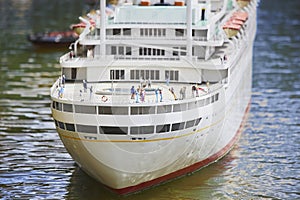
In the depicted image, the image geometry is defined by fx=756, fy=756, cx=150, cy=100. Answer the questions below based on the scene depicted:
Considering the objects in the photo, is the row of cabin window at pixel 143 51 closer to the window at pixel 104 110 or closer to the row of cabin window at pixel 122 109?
the row of cabin window at pixel 122 109

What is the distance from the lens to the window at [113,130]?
34.5m

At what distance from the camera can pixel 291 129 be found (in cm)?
5066

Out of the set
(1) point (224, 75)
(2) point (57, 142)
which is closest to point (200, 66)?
(1) point (224, 75)

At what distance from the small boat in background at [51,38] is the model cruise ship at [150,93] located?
36.2 m

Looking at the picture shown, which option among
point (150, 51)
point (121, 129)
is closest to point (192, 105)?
point (121, 129)

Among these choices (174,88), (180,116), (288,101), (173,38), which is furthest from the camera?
(288,101)

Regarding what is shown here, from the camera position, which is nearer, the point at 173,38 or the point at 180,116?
the point at 180,116

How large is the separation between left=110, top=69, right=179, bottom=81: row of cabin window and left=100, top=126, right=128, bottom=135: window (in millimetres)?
6936

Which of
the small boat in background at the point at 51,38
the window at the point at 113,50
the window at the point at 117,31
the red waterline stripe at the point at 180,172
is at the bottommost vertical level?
the small boat in background at the point at 51,38

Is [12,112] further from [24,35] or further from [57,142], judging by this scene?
[24,35]

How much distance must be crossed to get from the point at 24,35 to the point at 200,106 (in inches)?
2398

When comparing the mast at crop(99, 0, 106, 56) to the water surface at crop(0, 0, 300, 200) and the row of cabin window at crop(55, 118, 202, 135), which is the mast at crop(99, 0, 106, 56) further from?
the row of cabin window at crop(55, 118, 202, 135)

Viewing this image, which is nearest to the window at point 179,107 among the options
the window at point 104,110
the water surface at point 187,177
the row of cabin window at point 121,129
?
the row of cabin window at point 121,129

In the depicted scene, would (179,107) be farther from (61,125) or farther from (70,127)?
(61,125)
